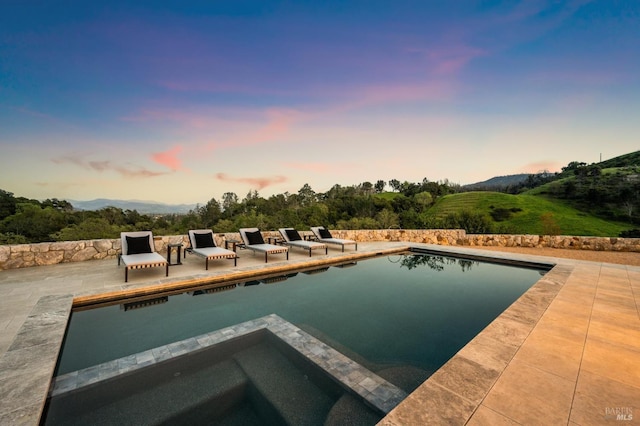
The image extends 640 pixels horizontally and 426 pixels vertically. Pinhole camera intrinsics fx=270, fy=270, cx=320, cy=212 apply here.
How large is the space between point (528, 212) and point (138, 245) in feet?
168

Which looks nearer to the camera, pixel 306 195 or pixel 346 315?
pixel 346 315

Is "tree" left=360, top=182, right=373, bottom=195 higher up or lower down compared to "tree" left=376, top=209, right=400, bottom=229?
higher up

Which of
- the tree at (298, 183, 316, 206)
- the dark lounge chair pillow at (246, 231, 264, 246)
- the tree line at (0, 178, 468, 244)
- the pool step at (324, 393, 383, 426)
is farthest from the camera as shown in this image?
the tree at (298, 183, 316, 206)

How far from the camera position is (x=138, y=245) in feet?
21.0

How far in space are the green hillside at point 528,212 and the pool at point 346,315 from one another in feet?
85.8

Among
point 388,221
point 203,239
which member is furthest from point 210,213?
point 203,239

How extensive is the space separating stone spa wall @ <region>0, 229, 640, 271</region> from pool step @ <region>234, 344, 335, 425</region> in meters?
5.80

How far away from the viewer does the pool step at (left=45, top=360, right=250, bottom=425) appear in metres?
2.13

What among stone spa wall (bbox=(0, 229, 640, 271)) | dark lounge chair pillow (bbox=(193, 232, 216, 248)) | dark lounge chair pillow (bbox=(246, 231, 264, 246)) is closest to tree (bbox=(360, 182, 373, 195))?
stone spa wall (bbox=(0, 229, 640, 271))

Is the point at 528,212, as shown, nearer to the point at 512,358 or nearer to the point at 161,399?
the point at 512,358

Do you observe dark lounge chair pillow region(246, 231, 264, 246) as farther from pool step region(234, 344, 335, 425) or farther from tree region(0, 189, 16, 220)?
tree region(0, 189, 16, 220)

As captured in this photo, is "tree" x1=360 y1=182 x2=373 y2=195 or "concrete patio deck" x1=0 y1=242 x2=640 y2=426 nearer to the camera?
"concrete patio deck" x1=0 y1=242 x2=640 y2=426

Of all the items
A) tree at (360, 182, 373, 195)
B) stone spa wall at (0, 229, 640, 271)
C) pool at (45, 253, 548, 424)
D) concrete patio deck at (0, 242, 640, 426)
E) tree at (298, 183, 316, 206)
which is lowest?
pool at (45, 253, 548, 424)

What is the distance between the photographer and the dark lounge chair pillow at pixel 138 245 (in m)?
6.31
